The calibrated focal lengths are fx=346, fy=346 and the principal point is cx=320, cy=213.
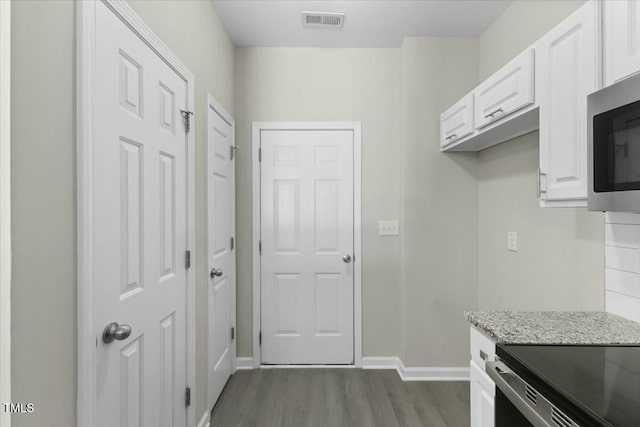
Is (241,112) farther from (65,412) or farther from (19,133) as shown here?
(65,412)

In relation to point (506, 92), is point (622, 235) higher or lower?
lower

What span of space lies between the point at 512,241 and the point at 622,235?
87 cm

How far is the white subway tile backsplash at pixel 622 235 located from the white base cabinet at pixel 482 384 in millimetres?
704

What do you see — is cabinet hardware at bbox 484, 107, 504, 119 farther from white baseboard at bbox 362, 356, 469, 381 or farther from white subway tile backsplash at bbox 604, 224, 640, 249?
white baseboard at bbox 362, 356, 469, 381

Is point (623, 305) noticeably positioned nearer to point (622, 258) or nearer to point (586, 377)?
point (622, 258)

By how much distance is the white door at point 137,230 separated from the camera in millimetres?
1119

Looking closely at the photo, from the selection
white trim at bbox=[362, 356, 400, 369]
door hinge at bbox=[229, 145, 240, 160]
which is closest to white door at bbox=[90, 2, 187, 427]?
door hinge at bbox=[229, 145, 240, 160]

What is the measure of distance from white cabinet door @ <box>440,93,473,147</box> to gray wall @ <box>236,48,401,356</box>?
39 centimetres

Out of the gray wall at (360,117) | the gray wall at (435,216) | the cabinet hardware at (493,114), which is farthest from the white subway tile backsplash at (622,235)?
the gray wall at (360,117)

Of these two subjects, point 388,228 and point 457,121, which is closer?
point 457,121

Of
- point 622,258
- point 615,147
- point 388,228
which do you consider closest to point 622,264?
point 622,258

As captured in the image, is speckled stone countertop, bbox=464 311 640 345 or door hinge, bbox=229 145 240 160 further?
door hinge, bbox=229 145 240 160

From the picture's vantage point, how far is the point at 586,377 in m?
0.95

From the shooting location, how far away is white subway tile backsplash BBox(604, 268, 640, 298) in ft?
4.58
